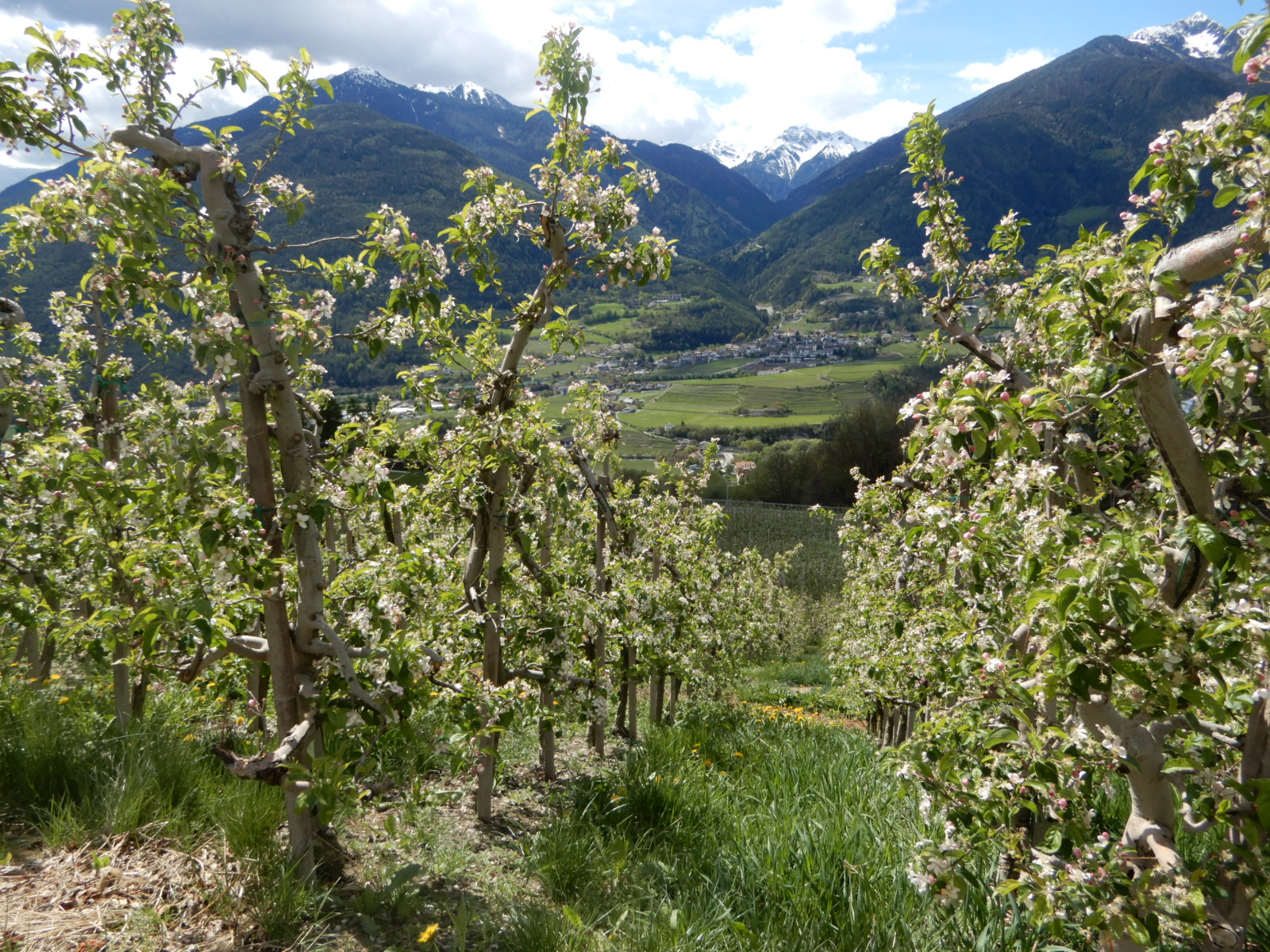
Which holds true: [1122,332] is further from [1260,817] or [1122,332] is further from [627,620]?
[627,620]

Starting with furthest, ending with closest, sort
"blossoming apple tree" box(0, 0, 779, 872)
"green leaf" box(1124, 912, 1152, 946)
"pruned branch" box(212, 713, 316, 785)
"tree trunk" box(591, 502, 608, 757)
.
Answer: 1. "tree trunk" box(591, 502, 608, 757)
2. "pruned branch" box(212, 713, 316, 785)
3. "blossoming apple tree" box(0, 0, 779, 872)
4. "green leaf" box(1124, 912, 1152, 946)

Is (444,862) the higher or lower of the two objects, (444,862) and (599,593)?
the lower

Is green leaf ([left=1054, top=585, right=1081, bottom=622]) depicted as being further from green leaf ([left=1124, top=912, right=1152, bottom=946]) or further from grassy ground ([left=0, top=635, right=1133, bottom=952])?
grassy ground ([left=0, top=635, right=1133, bottom=952])

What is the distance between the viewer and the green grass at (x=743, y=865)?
3.14m

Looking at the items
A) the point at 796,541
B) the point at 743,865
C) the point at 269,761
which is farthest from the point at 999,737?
the point at 796,541

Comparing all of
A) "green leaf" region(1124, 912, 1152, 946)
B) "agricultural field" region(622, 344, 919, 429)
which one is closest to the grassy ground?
"green leaf" region(1124, 912, 1152, 946)

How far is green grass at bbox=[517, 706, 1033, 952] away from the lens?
3.14m

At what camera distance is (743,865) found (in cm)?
380

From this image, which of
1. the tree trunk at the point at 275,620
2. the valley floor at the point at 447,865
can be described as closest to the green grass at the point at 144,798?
the valley floor at the point at 447,865

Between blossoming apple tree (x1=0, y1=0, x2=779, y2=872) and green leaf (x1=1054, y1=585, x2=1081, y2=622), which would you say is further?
blossoming apple tree (x1=0, y1=0, x2=779, y2=872)

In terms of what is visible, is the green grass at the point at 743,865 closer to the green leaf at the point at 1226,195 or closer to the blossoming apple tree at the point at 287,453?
the blossoming apple tree at the point at 287,453

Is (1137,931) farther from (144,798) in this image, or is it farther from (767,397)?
(767,397)

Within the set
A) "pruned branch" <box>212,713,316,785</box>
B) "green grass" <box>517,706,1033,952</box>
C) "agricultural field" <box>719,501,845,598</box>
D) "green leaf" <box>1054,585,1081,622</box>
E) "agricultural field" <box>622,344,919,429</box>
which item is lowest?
"agricultural field" <box>719,501,845,598</box>

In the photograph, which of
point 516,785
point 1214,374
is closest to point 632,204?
point 1214,374
